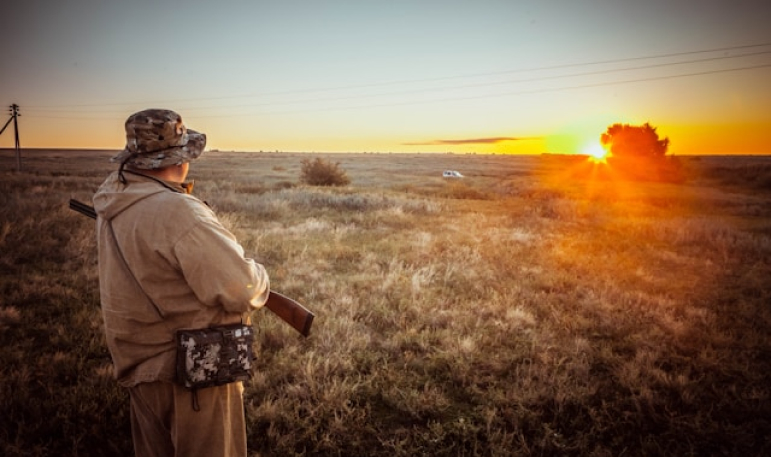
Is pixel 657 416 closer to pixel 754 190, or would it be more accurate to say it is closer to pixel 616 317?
pixel 616 317

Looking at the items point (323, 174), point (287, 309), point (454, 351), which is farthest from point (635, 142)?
point (287, 309)

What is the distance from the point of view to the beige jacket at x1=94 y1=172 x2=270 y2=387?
167 cm

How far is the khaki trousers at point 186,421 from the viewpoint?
1.81 meters

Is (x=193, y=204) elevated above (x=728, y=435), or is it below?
above

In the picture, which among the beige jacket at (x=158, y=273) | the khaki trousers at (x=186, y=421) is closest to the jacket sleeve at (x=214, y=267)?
the beige jacket at (x=158, y=273)

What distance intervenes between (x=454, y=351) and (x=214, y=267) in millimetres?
3666

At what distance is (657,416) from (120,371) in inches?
182

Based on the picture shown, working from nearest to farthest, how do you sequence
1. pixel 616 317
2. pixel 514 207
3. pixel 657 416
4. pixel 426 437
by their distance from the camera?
pixel 426 437
pixel 657 416
pixel 616 317
pixel 514 207

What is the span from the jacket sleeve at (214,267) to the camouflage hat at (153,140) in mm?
407

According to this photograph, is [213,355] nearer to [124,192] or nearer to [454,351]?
[124,192]

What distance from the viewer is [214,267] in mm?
1673

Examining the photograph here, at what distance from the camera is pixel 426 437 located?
3326 mm

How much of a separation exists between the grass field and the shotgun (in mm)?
1512

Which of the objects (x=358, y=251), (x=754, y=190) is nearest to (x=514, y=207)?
(x=358, y=251)
